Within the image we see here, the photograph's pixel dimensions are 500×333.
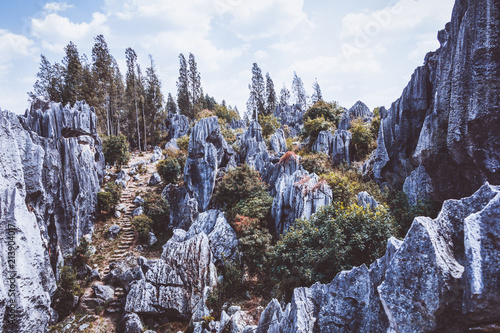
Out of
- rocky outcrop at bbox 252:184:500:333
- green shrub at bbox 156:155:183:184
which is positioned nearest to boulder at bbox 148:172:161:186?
green shrub at bbox 156:155:183:184

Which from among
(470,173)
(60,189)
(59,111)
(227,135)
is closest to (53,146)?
(60,189)

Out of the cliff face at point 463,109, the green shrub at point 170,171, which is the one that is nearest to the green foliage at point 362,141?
the cliff face at point 463,109

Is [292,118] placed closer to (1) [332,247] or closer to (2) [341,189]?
(2) [341,189]

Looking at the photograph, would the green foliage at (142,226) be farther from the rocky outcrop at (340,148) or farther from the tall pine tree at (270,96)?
the tall pine tree at (270,96)

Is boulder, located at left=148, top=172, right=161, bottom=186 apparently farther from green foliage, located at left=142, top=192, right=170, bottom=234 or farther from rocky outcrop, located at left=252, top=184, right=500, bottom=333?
rocky outcrop, located at left=252, top=184, right=500, bottom=333

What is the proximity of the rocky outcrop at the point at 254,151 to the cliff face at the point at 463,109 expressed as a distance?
10.1 metres

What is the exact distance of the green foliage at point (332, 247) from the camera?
23.7ft

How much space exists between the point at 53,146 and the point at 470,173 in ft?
63.7

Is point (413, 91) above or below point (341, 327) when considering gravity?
above

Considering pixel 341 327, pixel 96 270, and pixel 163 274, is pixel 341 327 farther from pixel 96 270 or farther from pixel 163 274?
pixel 96 270

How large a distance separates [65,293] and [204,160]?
10.3 metres

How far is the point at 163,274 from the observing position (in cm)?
1027

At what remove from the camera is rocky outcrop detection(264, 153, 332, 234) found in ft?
37.8

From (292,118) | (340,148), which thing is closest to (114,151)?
(340,148)
